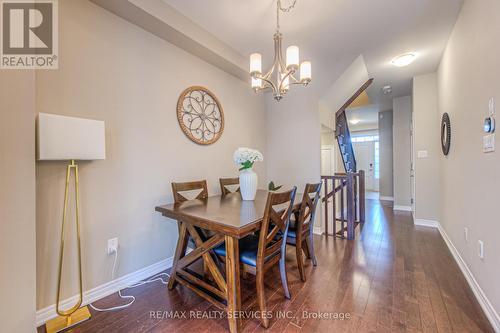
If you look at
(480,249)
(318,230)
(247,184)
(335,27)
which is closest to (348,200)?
(318,230)

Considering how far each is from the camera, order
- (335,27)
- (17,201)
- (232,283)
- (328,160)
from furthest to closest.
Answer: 1. (328,160)
2. (335,27)
3. (232,283)
4. (17,201)

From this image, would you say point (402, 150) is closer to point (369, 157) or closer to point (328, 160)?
point (328, 160)

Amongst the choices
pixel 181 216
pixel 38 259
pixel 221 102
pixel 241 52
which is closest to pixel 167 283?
pixel 181 216

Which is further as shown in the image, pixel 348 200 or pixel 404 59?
pixel 348 200

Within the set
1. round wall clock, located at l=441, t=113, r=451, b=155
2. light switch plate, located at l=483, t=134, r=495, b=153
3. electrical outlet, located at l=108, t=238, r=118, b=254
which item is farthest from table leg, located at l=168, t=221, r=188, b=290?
round wall clock, located at l=441, t=113, r=451, b=155

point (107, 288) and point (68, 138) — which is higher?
point (68, 138)

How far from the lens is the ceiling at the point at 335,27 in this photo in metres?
2.07

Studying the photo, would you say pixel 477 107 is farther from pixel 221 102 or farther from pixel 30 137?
pixel 30 137

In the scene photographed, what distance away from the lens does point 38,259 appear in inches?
58.8

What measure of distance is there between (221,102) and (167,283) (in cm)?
234

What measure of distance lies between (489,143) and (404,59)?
7.10 feet

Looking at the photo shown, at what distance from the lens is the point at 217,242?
1562mm

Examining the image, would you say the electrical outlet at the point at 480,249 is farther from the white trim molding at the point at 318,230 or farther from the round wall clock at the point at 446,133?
the white trim molding at the point at 318,230

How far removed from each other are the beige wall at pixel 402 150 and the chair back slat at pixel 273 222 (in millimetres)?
4574
